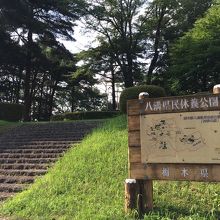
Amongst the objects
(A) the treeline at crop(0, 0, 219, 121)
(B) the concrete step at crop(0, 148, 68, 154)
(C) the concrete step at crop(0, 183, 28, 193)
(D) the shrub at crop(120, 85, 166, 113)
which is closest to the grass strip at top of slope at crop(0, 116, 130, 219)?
(C) the concrete step at crop(0, 183, 28, 193)

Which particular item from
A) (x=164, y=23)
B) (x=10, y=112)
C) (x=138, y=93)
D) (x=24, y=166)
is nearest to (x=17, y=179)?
(x=24, y=166)

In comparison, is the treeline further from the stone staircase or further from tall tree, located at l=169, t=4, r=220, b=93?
the stone staircase

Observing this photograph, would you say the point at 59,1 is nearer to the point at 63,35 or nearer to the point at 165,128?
the point at 63,35

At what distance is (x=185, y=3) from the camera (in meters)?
29.3

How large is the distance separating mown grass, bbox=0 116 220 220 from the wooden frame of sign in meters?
0.53

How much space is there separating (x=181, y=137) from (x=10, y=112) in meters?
18.2

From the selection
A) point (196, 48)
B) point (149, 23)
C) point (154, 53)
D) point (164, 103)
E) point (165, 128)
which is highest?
point (149, 23)

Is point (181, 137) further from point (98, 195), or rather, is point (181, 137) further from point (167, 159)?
point (98, 195)

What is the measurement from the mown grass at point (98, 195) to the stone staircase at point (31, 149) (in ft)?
2.47

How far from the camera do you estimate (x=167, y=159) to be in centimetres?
579

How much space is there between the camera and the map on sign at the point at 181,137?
5.52 metres

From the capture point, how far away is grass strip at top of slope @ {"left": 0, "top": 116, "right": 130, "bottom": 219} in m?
6.55

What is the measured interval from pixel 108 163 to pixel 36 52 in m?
22.3

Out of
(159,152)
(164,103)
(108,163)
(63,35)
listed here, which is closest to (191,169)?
(159,152)
